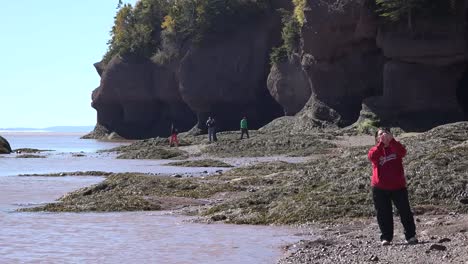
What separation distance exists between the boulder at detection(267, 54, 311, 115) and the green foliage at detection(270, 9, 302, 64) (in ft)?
1.45

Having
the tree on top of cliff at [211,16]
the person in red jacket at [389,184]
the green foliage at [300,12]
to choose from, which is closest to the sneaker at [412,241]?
the person in red jacket at [389,184]

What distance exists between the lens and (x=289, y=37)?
57.0 metres

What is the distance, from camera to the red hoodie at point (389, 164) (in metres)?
12.2

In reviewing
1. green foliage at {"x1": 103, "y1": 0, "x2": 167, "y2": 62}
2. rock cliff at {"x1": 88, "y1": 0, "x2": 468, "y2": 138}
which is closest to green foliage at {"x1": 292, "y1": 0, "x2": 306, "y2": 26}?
rock cliff at {"x1": 88, "y1": 0, "x2": 468, "y2": 138}

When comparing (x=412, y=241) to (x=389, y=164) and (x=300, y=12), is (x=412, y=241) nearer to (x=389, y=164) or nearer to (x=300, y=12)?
(x=389, y=164)

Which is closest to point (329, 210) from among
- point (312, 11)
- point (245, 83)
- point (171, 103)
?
point (312, 11)

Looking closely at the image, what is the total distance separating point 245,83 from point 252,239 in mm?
55085

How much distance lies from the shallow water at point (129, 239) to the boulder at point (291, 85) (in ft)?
128

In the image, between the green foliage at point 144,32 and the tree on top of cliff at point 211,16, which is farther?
the green foliage at point 144,32

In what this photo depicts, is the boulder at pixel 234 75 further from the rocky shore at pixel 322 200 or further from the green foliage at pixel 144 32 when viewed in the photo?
the rocky shore at pixel 322 200

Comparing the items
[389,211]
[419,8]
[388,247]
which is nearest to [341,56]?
[419,8]

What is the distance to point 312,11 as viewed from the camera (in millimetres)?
48125

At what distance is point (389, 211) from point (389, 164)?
0.71 m

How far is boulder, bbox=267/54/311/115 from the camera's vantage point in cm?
5756
